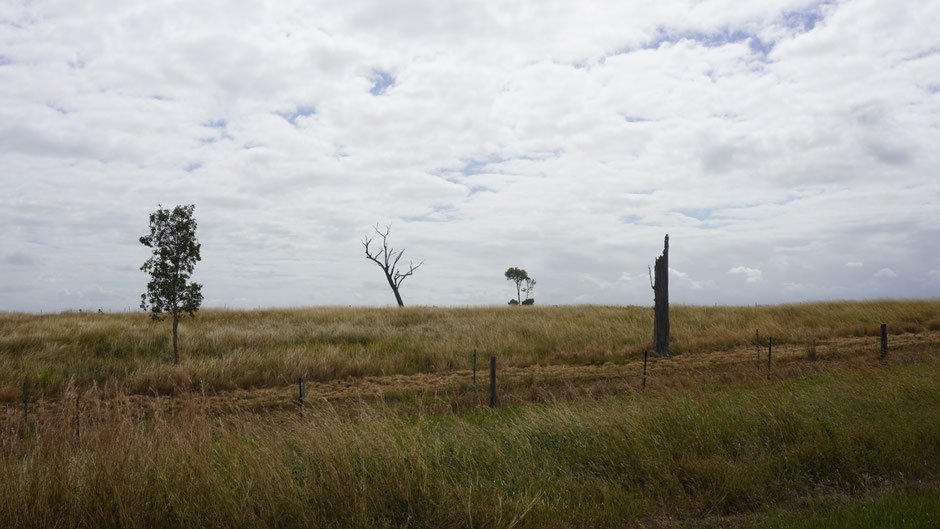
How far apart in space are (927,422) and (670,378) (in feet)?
25.3

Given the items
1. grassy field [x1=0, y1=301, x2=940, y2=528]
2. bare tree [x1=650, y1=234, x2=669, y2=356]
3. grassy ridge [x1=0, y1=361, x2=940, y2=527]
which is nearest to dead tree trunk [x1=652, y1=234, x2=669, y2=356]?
bare tree [x1=650, y1=234, x2=669, y2=356]

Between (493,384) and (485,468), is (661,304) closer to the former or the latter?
(493,384)

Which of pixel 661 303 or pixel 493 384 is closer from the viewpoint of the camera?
pixel 493 384

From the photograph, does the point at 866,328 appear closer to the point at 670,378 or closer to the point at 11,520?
the point at 670,378

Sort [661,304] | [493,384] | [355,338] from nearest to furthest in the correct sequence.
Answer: [493,384], [661,304], [355,338]

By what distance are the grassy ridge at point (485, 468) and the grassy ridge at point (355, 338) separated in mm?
11271

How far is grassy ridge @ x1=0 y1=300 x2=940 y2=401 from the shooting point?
1881cm

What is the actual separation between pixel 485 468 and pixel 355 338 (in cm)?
1940

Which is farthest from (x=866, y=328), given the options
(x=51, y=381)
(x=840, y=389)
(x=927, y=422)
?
(x=51, y=381)

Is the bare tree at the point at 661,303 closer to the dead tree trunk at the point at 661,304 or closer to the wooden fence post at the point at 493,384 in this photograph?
the dead tree trunk at the point at 661,304

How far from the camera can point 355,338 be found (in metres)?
26.5

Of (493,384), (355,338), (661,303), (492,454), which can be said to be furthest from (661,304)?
(492,454)

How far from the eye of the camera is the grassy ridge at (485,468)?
238 inches

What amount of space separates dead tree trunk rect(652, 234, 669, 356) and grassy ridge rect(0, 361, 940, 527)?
13.4 m
